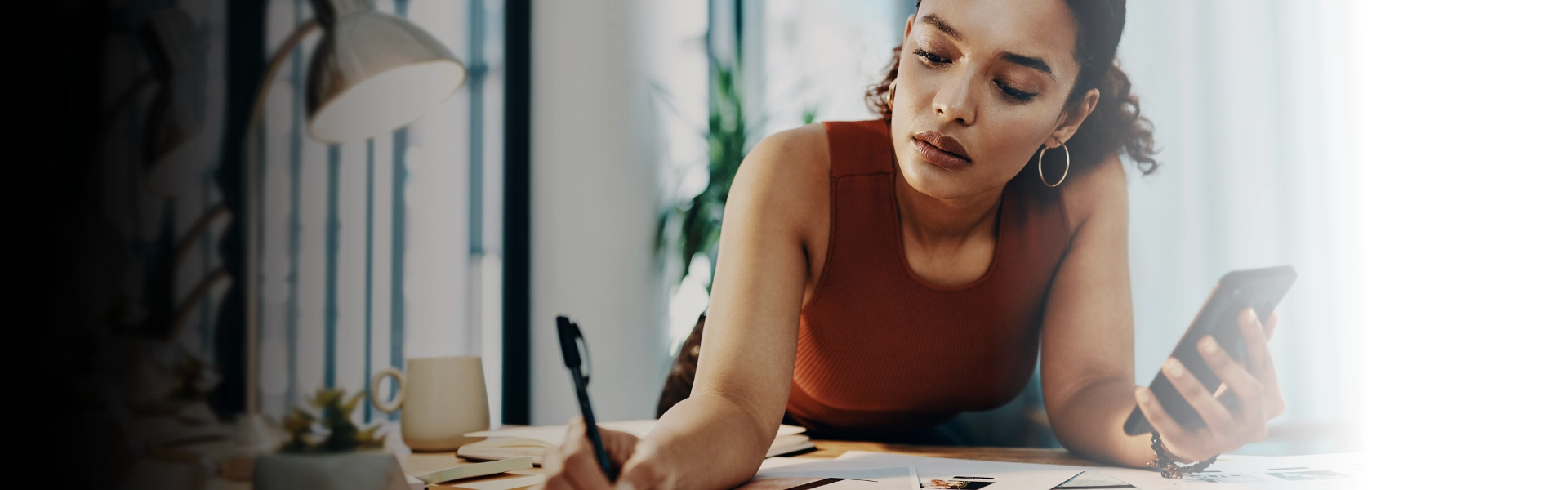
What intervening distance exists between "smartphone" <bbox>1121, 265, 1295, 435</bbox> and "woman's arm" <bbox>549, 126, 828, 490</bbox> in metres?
0.24

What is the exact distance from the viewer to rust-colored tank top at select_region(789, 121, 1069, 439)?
2.29ft

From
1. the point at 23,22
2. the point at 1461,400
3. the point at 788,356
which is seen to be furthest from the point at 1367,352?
the point at 23,22

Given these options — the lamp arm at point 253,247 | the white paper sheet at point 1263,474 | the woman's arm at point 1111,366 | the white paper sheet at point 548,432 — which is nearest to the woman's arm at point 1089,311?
the woman's arm at point 1111,366

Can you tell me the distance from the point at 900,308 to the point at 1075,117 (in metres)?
0.22

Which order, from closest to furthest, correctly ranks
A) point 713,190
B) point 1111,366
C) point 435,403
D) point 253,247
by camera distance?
point 253,247 → point 435,403 → point 1111,366 → point 713,190

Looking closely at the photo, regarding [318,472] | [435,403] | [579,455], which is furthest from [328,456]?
[435,403]

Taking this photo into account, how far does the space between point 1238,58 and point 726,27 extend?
A: 555 mm

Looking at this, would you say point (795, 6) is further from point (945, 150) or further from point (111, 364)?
point (111, 364)

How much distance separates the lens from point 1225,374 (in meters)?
0.48

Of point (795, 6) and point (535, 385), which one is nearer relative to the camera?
point (535, 385)

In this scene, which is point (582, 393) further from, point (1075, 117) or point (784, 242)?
point (1075, 117)

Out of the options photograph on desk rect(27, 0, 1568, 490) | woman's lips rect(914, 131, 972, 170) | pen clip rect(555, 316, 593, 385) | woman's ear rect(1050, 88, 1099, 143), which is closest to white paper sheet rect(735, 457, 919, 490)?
photograph on desk rect(27, 0, 1568, 490)

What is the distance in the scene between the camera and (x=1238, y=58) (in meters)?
0.84

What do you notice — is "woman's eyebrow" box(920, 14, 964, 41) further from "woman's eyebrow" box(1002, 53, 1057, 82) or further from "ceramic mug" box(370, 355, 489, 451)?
"ceramic mug" box(370, 355, 489, 451)
